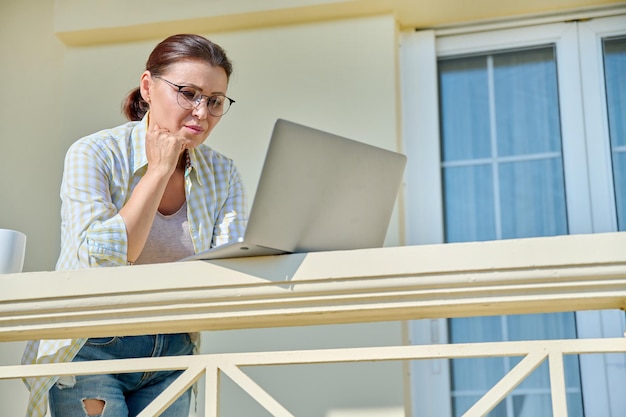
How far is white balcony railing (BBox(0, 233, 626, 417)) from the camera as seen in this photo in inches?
62.4

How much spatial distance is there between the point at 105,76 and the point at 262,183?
83.2 inches

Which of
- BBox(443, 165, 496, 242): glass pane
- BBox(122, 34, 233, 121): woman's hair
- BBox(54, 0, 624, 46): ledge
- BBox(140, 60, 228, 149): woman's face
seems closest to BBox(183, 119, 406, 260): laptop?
BBox(140, 60, 228, 149): woman's face

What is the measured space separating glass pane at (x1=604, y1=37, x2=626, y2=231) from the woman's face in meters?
1.45

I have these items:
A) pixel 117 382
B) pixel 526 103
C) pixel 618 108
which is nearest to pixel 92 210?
pixel 117 382

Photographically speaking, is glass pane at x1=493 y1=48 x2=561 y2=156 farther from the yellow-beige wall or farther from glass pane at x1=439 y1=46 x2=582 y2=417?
the yellow-beige wall

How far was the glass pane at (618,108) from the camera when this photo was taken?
320 cm

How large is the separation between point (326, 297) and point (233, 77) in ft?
6.30

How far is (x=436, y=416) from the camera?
10.2 feet

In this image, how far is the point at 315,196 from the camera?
1729 mm

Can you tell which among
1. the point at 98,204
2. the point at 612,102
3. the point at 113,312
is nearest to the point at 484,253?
the point at 113,312

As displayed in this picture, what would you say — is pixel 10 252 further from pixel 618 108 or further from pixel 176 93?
pixel 618 108

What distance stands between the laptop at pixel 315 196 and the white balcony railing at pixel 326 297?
2.0 inches

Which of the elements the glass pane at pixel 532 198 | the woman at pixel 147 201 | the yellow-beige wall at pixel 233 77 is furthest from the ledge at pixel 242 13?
the woman at pixel 147 201

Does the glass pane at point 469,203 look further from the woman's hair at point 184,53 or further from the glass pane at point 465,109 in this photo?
the woman's hair at point 184,53
